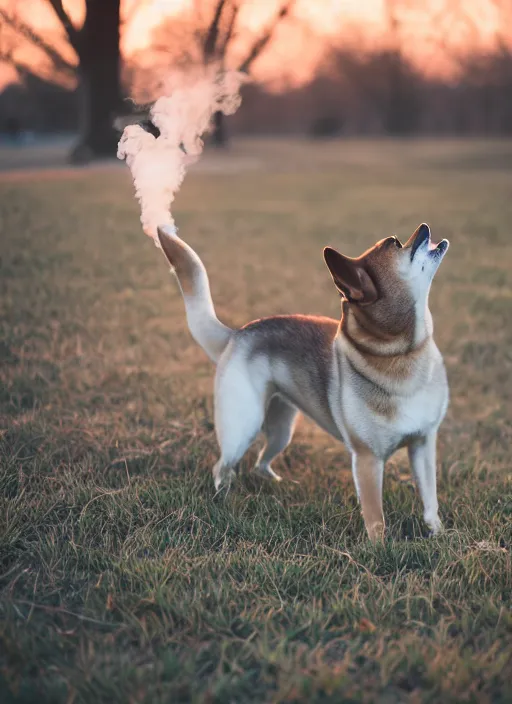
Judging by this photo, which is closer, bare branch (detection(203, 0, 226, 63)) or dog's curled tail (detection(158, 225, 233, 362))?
dog's curled tail (detection(158, 225, 233, 362))

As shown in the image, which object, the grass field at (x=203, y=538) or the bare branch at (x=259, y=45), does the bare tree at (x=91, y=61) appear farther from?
the grass field at (x=203, y=538)

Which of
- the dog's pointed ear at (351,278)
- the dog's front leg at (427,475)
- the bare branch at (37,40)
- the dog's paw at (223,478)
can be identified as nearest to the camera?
the dog's pointed ear at (351,278)

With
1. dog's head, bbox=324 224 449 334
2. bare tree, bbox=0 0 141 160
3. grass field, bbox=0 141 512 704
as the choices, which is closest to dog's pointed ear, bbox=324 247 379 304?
dog's head, bbox=324 224 449 334

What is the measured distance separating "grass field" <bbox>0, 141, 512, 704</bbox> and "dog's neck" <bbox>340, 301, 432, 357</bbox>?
2.84 feet

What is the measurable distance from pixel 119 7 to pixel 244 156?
599 inches

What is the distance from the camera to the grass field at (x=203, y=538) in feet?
7.79

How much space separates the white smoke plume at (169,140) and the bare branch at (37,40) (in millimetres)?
13226

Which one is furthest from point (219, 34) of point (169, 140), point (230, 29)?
point (169, 140)

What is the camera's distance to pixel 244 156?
33406 mm

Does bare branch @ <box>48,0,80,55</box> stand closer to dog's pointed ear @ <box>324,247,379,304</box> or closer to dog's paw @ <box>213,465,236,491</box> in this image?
dog's paw @ <box>213,465,236,491</box>

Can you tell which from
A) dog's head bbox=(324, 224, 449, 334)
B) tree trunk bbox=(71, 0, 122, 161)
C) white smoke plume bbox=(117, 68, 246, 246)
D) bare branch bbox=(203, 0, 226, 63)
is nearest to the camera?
dog's head bbox=(324, 224, 449, 334)

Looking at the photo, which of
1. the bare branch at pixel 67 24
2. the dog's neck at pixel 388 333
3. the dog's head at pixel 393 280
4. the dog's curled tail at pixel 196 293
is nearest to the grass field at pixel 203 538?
the dog's curled tail at pixel 196 293

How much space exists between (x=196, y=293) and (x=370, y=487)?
1366 mm

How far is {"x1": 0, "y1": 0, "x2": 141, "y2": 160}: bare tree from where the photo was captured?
1889 centimetres
